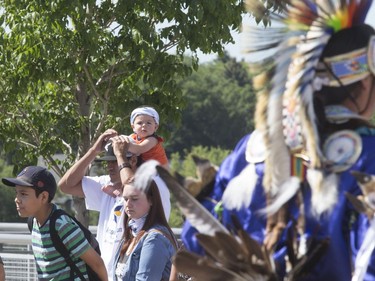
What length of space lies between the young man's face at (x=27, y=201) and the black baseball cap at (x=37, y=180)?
0.04 metres

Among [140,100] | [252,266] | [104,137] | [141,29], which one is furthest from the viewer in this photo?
[140,100]

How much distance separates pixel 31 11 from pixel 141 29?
0.90 m

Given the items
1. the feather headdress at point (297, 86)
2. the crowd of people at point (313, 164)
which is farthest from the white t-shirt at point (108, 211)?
the feather headdress at point (297, 86)

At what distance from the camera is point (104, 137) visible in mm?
6559

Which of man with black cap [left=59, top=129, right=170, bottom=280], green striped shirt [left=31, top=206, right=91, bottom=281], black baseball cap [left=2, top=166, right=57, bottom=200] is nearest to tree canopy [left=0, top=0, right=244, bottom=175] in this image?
man with black cap [left=59, top=129, right=170, bottom=280]

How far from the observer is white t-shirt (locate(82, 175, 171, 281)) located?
594 cm

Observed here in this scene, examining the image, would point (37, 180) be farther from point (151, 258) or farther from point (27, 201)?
point (151, 258)

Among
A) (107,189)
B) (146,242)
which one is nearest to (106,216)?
(107,189)

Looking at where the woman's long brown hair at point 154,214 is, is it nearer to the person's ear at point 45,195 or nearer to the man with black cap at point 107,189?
the man with black cap at point 107,189

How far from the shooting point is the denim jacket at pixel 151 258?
545 centimetres

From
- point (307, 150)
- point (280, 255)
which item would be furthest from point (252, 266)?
point (307, 150)

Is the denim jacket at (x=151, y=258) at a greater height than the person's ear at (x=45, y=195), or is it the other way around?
the person's ear at (x=45, y=195)

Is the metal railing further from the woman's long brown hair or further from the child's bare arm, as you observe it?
the woman's long brown hair

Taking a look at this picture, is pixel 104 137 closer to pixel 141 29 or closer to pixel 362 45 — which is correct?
pixel 141 29
